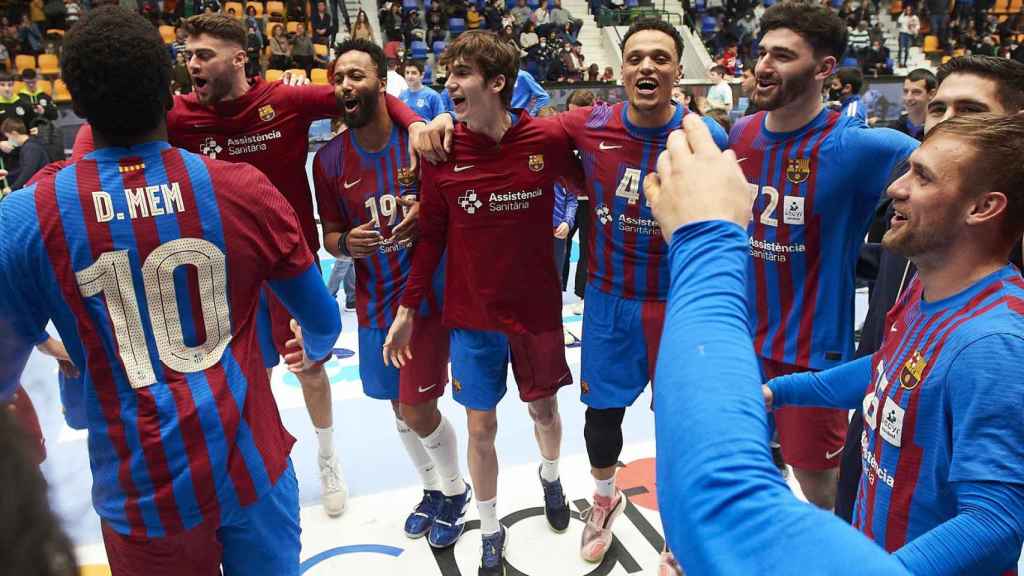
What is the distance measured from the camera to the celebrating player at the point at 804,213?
9.29ft

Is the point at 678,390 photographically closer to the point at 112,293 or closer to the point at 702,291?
the point at 702,291

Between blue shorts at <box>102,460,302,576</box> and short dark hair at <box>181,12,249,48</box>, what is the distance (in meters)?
2.20

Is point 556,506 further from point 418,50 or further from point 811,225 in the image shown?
point 418,50

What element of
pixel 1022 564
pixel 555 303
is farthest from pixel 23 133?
pixel 1022 564

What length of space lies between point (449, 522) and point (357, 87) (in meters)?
2.17

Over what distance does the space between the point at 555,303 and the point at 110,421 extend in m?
1.93

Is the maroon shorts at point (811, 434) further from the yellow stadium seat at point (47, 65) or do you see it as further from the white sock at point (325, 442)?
the yellow stadium seat at point (47, 65)

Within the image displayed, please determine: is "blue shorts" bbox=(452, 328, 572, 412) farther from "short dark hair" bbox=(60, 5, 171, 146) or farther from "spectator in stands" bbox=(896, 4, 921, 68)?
"spectator in stands" bbox=(896, 4, 921, 68)

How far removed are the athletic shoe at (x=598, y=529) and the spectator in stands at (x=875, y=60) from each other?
62.0 feet

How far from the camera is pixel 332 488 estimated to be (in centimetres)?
382

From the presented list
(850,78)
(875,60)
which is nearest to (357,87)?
(850,78)

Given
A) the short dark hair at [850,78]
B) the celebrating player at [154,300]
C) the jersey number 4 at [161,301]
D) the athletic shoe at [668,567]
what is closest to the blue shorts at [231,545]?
the celebrating player at [154,300]

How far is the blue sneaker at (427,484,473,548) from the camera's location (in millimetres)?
3498

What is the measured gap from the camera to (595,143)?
10.3 ft
